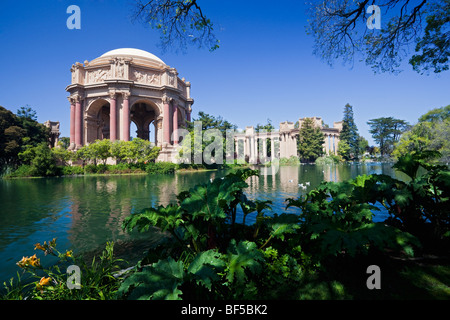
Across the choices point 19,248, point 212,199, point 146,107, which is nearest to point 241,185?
point 212,199

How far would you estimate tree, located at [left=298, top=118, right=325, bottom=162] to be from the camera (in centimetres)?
5566

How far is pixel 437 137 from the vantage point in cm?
2389

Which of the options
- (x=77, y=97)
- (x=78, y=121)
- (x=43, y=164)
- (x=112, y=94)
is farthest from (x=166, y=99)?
(x=43, y=164)

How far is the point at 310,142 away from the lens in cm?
5622

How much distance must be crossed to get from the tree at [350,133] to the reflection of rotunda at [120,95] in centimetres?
5138

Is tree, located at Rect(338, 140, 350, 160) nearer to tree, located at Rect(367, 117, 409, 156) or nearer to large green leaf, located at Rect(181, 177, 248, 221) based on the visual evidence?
tree, located at Rect(367, 117, 409, 156)

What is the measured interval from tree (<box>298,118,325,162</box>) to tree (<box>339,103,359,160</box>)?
1233 centimetres

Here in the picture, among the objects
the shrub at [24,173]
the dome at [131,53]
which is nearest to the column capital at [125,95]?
the dome at [131,53]

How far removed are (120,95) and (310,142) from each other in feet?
150

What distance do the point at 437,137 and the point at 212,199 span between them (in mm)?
32491

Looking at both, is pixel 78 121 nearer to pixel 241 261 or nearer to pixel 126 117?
pixel 126 117

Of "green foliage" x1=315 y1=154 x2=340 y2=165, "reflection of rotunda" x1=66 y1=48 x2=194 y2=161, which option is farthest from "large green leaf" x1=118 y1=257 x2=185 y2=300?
"green foliage" x1=315 y1=154 x2=340 y2=165

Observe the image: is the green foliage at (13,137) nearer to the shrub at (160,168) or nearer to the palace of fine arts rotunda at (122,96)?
the palace of fine arts rotunda at (122,96)
